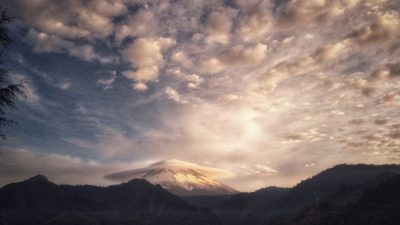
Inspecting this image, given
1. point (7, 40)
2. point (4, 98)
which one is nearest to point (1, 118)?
point (4, 98)

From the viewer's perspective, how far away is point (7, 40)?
27.2 metres

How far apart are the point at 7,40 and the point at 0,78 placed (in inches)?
113

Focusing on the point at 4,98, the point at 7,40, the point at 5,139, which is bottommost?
the point at 5,139

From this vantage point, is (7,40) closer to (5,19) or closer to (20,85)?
(5,19)

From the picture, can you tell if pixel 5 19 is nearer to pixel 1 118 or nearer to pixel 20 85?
pixel 20 85

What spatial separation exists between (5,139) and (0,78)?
218 inches

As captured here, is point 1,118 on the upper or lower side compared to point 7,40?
lower

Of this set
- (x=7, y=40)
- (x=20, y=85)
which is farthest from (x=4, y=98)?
(x=7, y=40)

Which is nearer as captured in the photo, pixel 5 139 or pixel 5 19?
pixel 5 19

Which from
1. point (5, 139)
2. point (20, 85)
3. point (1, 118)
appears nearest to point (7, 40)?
point (20, 85)

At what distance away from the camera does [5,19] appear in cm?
2681

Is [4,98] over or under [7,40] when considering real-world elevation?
under

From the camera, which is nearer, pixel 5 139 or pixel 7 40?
pixel 7 40

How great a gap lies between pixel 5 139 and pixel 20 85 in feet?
17.6
